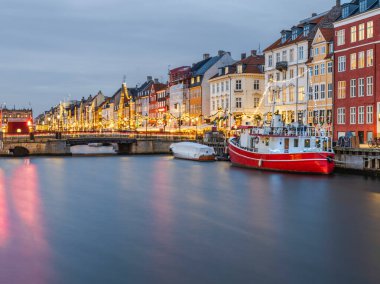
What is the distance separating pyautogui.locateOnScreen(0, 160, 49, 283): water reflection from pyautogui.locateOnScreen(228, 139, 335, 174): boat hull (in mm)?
20897

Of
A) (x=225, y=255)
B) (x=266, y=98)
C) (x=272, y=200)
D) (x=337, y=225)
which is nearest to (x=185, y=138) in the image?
(x=266, y=98)

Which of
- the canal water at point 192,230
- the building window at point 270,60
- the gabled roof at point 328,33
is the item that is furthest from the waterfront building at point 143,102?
the canal water at point 192,230

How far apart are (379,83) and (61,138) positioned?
46969mm

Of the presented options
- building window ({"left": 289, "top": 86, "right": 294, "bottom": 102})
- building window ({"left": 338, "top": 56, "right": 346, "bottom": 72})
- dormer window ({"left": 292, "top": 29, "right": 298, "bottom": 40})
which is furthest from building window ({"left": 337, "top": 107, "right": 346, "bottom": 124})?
dormer window ({"left": 292, "top": 29, "right": 298, "bottom": 40})

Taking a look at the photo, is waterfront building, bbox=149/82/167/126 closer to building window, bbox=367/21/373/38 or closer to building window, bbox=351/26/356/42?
building window, bbox=351/26/356/42

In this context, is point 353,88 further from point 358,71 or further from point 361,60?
point 361,60

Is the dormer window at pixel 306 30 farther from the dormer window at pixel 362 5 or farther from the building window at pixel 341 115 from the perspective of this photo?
the dormer window at pixel 362 5

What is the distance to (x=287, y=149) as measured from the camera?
174 ft

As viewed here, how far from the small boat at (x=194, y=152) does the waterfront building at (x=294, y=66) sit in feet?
31.2

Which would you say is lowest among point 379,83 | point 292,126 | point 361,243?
point 361,243

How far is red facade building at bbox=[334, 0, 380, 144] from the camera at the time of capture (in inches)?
2233

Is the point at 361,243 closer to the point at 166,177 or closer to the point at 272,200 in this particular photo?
the point at 272,200

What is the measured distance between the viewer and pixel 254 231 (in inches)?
1087

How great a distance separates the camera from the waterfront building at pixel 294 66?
236 ft
